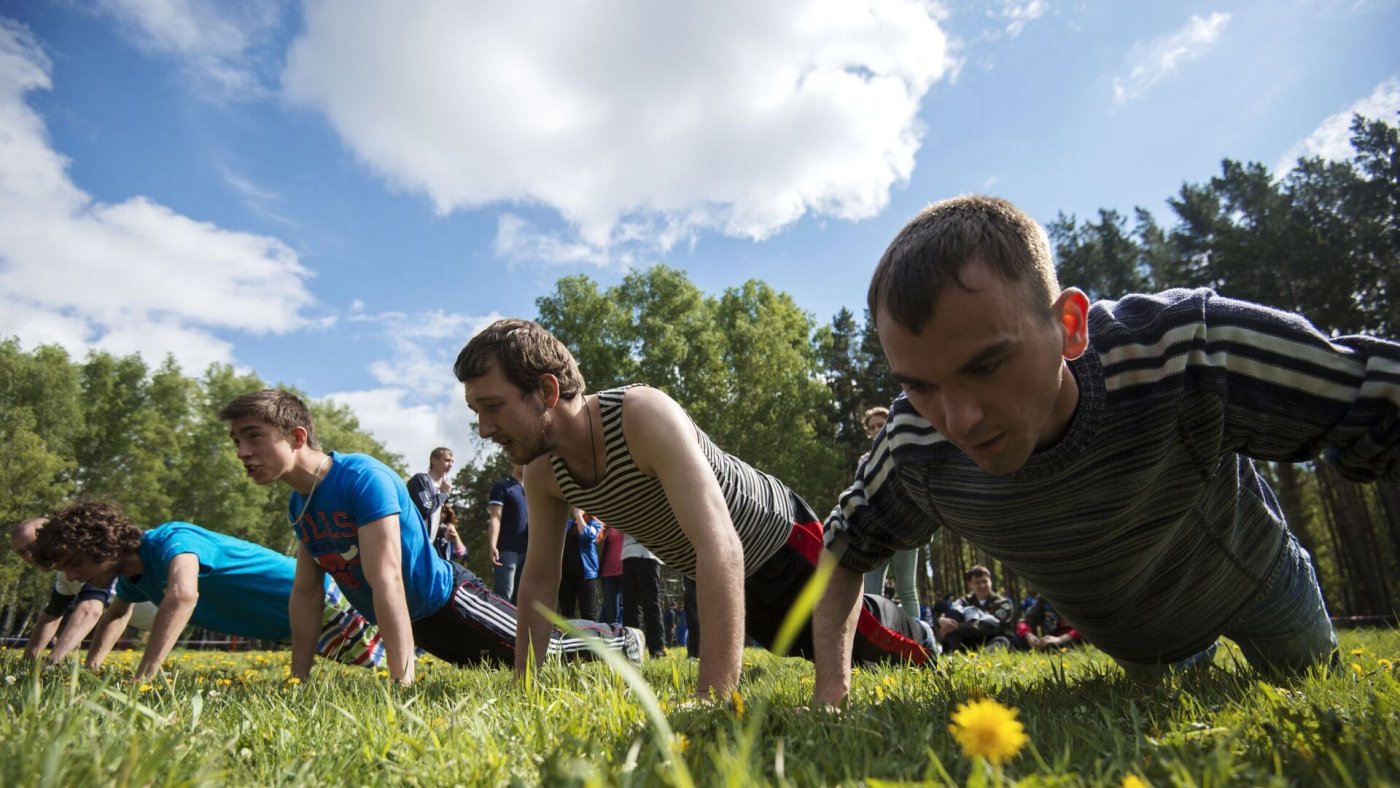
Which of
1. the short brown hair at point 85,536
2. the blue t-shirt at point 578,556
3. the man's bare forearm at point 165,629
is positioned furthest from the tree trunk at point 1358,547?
the short brown hair at point 85,536

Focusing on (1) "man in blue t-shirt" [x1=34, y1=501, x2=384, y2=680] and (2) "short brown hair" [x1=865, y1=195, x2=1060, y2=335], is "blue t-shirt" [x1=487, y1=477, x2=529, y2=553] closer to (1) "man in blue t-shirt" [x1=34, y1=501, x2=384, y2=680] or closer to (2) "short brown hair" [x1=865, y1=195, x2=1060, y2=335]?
(1) "man in blue t-shirt" [x1=34, y1=501, x2=384, y2=680]

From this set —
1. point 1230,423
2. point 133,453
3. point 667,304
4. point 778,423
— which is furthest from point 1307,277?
point 133,453

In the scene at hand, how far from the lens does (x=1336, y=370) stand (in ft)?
6.86

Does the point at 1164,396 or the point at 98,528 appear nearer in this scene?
the point at 1164,396

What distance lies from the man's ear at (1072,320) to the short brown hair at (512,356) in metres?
2.03

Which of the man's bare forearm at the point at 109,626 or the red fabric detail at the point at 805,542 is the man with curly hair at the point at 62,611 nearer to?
the man's bare forearm at the point at 109,626

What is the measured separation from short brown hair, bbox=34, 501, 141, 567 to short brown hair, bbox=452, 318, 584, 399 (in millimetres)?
4034

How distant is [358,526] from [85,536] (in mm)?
2673

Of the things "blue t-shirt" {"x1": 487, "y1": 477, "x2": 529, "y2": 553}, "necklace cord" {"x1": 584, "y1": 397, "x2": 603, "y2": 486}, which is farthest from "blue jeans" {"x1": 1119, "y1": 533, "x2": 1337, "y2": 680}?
"blue t-shirt" {"x1": 487, "y1": 477, "x2": 529, "y2": 553}

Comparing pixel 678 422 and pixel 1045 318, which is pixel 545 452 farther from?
pixel 1045 318

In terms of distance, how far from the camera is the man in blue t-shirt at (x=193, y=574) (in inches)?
218

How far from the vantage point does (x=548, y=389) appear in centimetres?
361

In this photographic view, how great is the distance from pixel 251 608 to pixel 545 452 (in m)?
4.20

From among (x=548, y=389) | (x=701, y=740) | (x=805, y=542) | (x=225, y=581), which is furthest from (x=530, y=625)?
(x=225, y=581)
